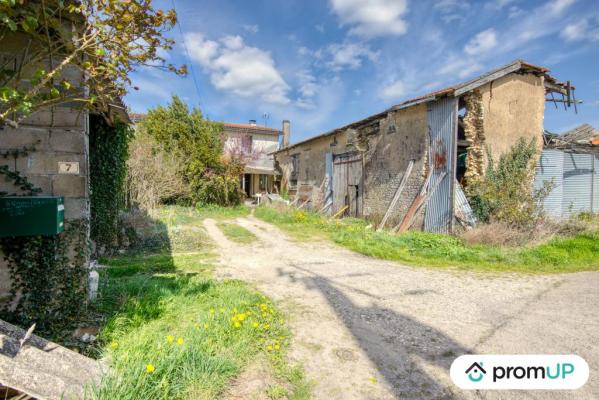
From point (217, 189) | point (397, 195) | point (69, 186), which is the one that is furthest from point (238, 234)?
point (217, 189)

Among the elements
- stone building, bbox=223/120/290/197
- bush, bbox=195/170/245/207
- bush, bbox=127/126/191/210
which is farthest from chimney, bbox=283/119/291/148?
bush, bbox=127/126/191/210

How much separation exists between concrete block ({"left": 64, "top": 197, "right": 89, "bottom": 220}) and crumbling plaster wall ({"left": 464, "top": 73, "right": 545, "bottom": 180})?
9434mm

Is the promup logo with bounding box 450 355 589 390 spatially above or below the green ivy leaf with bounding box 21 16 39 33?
below

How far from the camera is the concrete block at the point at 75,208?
3.19 meters

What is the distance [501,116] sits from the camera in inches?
360

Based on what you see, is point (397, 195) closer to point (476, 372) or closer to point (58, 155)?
point (476, 372)

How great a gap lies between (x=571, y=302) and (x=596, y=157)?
9.16m

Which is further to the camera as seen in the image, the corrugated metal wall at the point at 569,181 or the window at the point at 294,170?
the window at the point at 294,170

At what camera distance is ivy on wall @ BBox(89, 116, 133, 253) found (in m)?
6.21

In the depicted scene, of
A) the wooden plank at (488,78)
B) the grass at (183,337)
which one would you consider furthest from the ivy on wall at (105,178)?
the wooden plank at (488,78)

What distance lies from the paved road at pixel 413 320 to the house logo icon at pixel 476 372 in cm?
18

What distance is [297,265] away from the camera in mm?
6414

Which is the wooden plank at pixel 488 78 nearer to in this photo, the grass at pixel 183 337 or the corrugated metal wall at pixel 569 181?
the corrugated metal wall at pixel 569 181

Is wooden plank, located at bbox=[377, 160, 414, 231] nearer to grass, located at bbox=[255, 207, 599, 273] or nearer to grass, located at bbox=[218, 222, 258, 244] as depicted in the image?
grass, located at bbox=[255, 207, 599, 273]
